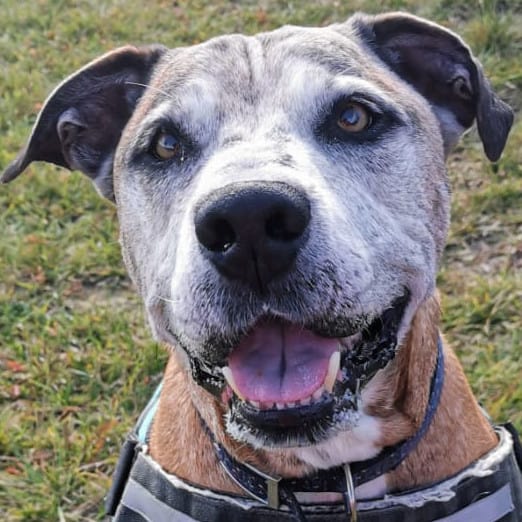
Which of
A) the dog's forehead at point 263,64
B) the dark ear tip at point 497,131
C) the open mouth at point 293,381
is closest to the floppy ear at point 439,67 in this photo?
the dark ear tip at point 497,131

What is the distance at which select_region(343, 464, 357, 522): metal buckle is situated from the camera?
2.54 meters

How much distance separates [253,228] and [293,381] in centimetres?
53

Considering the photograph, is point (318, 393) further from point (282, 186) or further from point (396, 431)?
point (282, 186)

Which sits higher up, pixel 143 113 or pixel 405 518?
pixel 143 113

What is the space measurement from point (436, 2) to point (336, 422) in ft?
17.1

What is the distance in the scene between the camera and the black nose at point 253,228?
2.05m

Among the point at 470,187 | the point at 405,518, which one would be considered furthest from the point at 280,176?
the point at 470,187

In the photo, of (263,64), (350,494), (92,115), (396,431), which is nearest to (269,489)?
(350,494)

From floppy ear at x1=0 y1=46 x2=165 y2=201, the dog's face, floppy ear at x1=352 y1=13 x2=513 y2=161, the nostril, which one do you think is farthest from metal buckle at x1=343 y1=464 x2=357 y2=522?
floppy ear at x1=0 y1=46 x2=165 y2=201

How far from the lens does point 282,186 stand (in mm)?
2098

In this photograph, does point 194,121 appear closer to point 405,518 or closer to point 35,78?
point 405,518

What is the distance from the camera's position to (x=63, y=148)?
128 inches

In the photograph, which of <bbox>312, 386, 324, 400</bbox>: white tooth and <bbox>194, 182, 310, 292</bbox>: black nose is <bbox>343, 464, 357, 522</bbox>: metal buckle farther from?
<bbox>194, 182, 310, 292</bbox>: black nose

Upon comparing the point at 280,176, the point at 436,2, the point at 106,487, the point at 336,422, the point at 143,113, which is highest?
the point at 280,176
